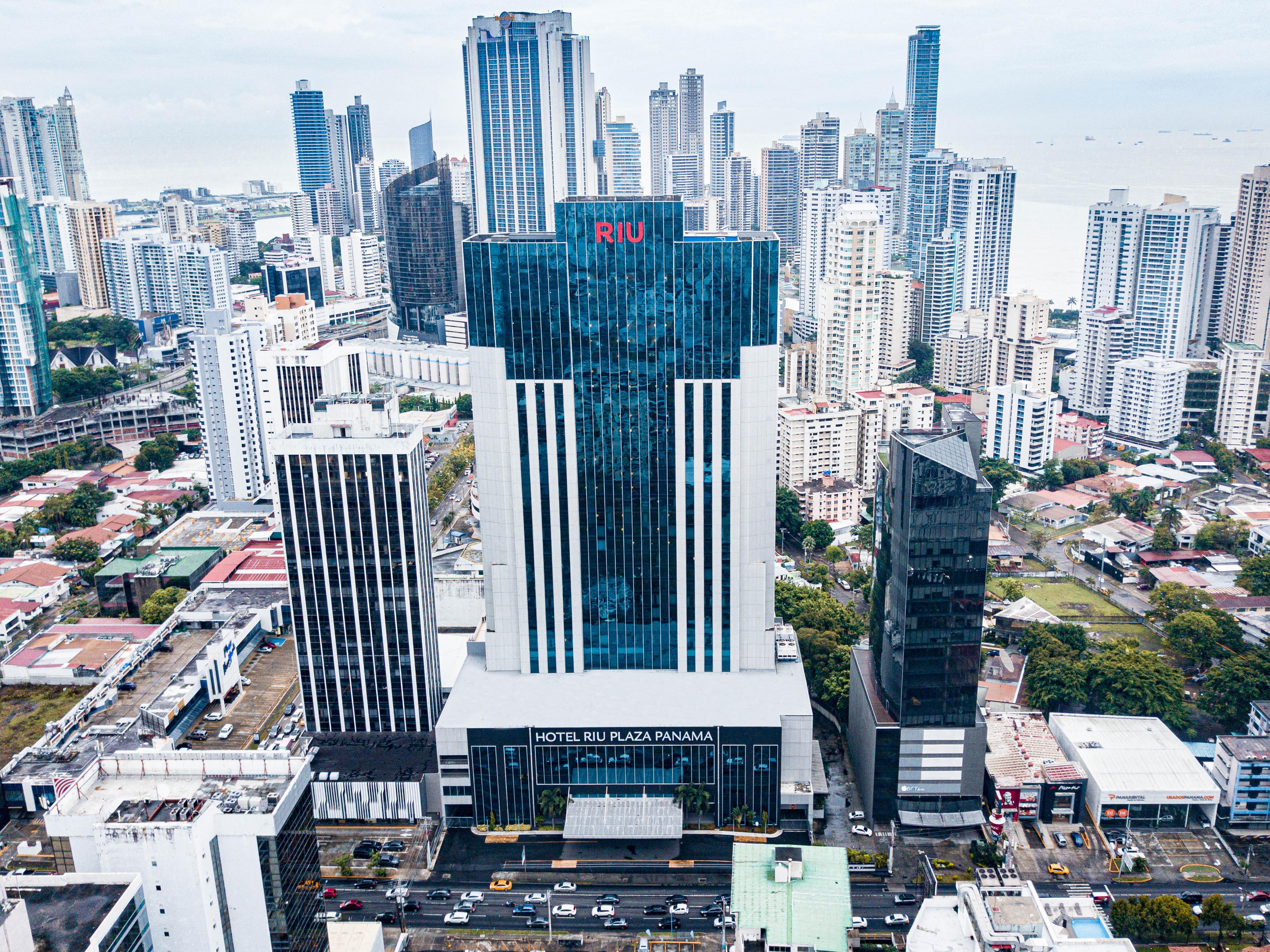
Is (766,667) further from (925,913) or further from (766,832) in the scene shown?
(925,913)

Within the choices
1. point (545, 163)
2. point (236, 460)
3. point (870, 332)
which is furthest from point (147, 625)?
point (545, 163)

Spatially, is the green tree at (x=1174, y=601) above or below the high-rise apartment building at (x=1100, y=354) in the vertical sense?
below

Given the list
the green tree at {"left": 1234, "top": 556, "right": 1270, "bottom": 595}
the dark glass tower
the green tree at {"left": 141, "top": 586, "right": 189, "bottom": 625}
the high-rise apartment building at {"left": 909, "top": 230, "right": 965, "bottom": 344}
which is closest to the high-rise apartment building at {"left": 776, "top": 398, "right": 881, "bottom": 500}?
the green tree at {"left": 1234, "top": 556, "right": 1270, "bottom": 595}

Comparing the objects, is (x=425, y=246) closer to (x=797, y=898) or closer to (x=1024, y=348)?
(x=1024, y=348)

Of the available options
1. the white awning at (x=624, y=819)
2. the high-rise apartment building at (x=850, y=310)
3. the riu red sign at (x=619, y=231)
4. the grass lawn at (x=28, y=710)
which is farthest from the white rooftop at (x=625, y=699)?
the high-rise apartment building at (x=850, y=310)

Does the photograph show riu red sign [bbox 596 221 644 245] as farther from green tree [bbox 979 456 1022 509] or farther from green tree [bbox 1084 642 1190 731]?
green tree [bbox 979 456 1022 509]

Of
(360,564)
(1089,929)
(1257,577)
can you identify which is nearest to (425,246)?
(360,564)

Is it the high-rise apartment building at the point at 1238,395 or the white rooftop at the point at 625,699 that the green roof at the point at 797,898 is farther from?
the high-rise apartment building at the point at 1238,395
